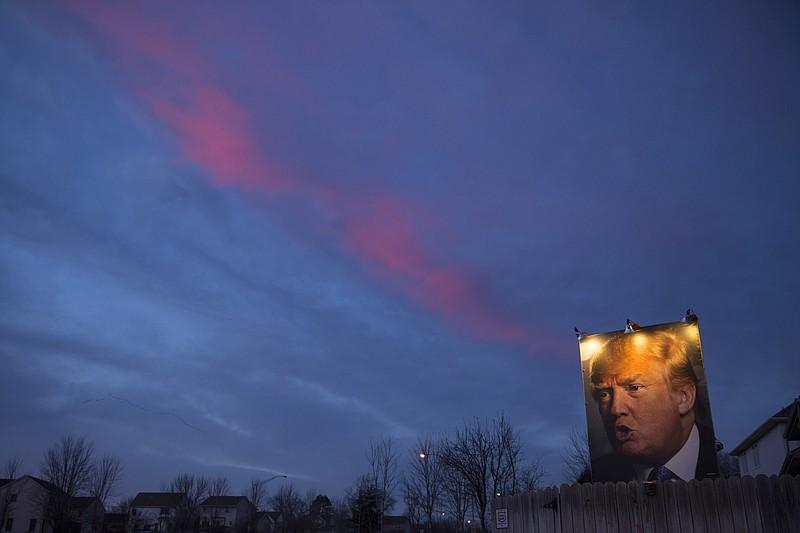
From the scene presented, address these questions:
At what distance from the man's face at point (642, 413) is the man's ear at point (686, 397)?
100 mm

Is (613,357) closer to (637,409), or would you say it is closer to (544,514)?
(637,409)

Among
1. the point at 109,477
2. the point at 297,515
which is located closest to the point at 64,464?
the point at 109,477

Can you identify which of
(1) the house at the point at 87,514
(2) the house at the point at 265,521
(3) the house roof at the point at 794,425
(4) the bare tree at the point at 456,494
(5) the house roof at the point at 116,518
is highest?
(3) the house roof at the point at 794,425

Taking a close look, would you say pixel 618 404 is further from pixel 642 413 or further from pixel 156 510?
pixel 156 510

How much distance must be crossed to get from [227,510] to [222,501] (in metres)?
2.54

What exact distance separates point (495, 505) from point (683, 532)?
4.36 m

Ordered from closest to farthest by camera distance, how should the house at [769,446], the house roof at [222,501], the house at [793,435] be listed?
1. the house at [793,435]
2. the house at [769,446]
3. the house roof at [222,501]

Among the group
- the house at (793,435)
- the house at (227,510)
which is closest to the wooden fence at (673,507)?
the house at (793,435)

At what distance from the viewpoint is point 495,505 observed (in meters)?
14.1

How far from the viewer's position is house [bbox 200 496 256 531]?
10100 cm

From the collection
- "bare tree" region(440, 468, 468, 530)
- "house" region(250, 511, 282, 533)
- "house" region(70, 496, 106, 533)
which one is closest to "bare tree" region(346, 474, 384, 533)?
"bare tree" region(440, 468, 468, 530)

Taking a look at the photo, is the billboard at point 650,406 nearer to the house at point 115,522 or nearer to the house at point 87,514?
the house at point 87,514

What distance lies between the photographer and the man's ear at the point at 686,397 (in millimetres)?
15930

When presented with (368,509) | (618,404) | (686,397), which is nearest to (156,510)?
(368,509)
